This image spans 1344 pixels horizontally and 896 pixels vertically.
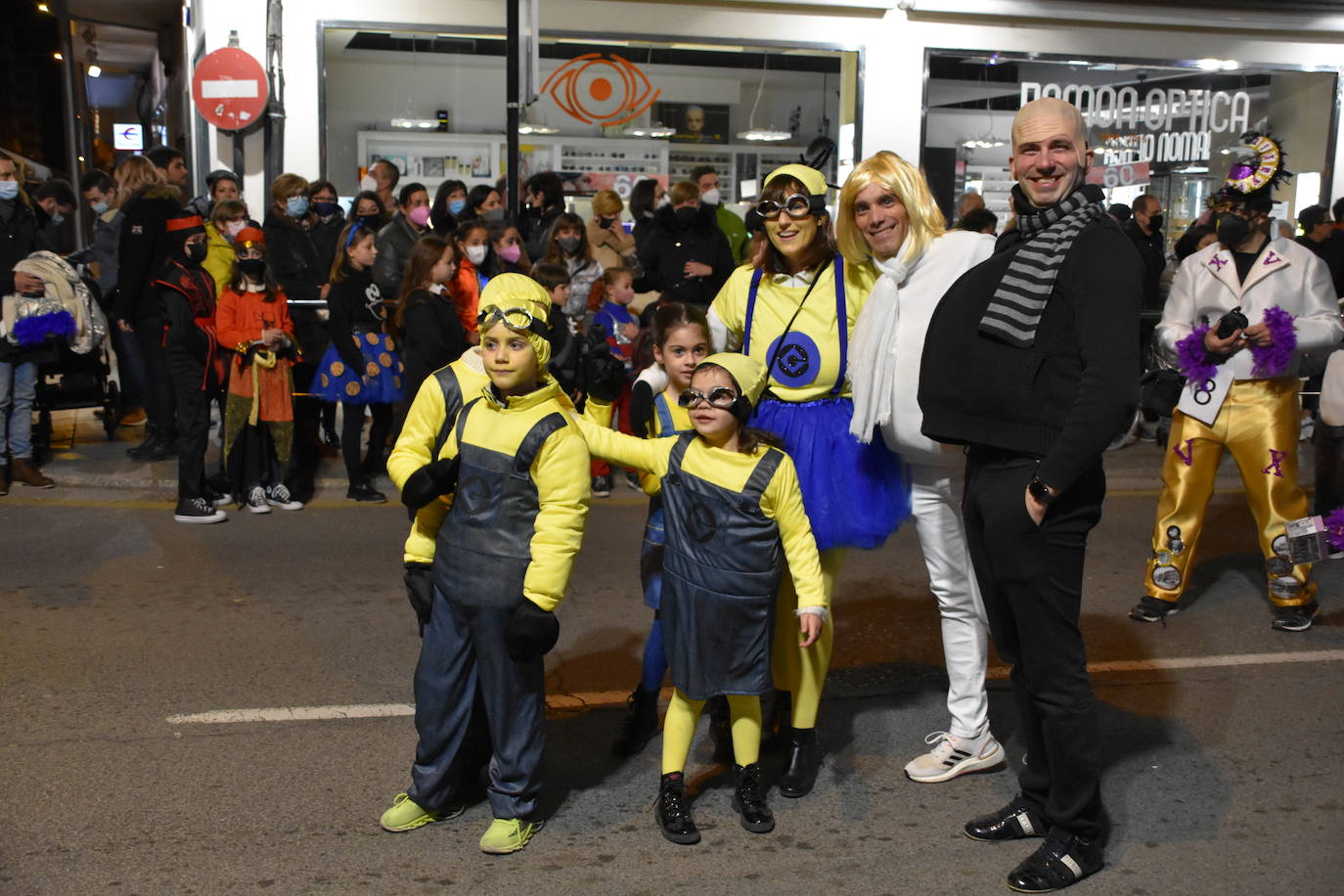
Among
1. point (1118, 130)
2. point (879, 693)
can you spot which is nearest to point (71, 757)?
point (879, 693)

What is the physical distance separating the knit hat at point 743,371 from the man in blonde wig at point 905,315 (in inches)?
13.7

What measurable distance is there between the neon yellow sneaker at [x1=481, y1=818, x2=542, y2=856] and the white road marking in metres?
1.08

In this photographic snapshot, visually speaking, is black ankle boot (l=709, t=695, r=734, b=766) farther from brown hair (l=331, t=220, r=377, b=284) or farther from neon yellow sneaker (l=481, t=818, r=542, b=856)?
brown hair (l=331, t=220, r=377, b=284)

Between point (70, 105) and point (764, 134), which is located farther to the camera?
point (70, 105)

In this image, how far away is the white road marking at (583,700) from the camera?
4.96 metres

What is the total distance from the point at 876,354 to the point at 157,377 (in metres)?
7.43

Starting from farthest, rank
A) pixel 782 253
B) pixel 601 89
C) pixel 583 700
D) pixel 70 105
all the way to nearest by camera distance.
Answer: pixel 70 105, pixel 601 89, pixel 583 700, pixel 782 253

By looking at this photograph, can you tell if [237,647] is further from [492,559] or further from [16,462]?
[16,462]

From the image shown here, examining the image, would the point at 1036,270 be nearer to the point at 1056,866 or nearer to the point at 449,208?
the point at 1056,866

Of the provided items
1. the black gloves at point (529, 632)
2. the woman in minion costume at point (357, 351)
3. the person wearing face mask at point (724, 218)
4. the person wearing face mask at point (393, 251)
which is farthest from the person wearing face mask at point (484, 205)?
the black gloves at point (529, 632)

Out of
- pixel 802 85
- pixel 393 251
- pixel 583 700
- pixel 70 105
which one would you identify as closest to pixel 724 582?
pixel 583 700

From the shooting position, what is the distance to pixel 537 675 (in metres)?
4.00

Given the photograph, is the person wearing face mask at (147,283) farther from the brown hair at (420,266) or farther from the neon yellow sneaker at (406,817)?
the neon yellow sneaker at (406,817)

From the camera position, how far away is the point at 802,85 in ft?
48.5
